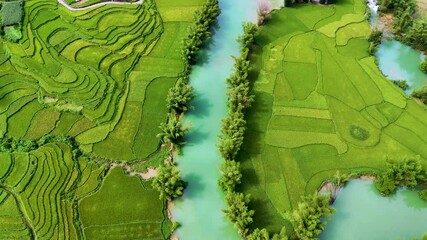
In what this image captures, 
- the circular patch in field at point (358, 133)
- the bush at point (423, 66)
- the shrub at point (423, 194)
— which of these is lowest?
the shrub at point (423, 194)

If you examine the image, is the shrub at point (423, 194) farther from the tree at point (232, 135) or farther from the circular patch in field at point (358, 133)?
the tree at point (232, 135)

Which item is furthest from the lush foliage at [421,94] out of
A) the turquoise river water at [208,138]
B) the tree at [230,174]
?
the tree at [230,174]

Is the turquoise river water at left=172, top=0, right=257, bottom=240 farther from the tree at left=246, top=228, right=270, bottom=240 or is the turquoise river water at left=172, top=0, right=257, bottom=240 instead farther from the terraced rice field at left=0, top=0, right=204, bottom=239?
the tree at left=246, top=228, right=270, bottom=240

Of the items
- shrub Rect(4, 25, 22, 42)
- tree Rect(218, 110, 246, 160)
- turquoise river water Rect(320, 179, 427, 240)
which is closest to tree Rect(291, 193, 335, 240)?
turquoise river water Rect(320, 179, 427, 240)

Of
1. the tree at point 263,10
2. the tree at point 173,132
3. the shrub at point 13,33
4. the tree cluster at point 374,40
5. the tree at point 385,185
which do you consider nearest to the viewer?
the tree at point 385,185

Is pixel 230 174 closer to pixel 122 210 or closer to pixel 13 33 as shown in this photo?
pixel 122 210

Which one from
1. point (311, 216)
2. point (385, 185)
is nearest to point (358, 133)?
point (385, 185)
